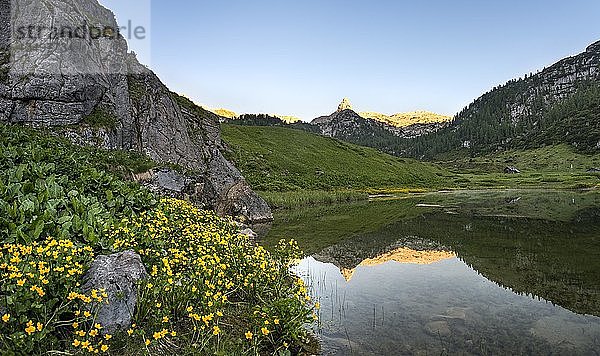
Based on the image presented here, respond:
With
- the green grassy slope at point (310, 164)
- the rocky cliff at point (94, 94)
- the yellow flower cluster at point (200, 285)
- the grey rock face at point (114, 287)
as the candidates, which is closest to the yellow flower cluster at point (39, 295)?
the grey rock face at point (114, 287)

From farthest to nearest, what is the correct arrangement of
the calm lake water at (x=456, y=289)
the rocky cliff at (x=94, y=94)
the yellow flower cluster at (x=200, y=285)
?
the rocky cliff at (x=94, y=94) < the calm lake water at (x=456, y=289) < the yellow flower cluster at (x=200, y=285)

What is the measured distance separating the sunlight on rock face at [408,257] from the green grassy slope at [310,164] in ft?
173

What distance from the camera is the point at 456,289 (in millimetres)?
16547

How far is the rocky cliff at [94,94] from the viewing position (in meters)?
24.6

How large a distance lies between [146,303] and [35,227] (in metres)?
2.95

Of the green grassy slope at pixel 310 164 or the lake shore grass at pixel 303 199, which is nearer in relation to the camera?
the lake shore grass at pixel 303 199

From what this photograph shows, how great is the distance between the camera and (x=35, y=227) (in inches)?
327

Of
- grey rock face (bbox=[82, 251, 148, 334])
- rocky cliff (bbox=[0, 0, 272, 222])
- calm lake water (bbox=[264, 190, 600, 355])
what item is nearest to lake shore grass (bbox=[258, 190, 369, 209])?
rocky cliff (bbox=[0, 0, 272, 222])

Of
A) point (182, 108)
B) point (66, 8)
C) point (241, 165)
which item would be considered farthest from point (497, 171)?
point (66, 8)

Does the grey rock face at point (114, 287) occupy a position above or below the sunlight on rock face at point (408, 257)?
above

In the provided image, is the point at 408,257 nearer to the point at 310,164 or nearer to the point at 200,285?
the point at 200,285

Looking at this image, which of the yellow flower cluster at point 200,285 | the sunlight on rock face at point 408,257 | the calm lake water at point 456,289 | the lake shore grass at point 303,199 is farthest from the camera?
the lake shore grass at point 303,199

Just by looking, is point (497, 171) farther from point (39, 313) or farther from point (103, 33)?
point (39, 313)

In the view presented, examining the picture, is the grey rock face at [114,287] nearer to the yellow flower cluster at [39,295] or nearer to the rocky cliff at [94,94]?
the yellow flower cluster at [39,295]
